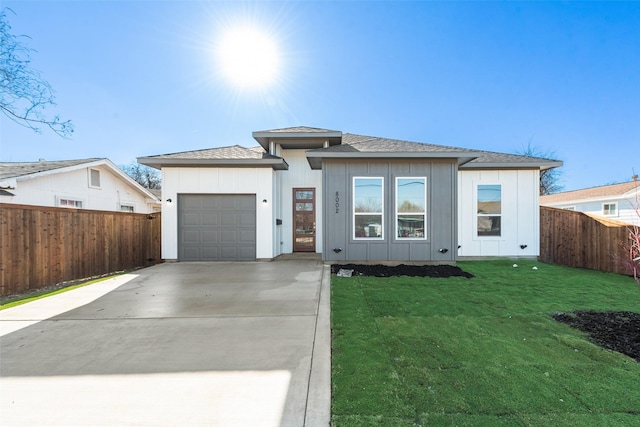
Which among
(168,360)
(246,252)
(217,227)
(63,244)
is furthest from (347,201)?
(63,244)

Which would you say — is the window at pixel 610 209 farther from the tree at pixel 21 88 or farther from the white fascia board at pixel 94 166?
the white fascia board at pixel 94 166

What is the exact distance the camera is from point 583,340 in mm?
3266

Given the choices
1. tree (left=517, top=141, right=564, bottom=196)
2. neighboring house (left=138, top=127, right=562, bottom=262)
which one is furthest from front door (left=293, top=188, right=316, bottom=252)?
tree (left=517, top=141, right=564, bottom=196)

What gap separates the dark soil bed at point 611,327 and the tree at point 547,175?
30905mm

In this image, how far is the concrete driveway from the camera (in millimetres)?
2109

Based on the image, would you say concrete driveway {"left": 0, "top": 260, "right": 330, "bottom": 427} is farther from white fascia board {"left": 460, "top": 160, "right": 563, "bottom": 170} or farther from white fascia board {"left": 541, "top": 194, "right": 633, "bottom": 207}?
white fascia board {"left": 541, "top": 194, "right": 633, "bottom": 207}

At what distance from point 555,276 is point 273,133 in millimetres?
8842

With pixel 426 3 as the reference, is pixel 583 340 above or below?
below

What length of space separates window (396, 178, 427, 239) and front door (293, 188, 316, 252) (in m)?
3.34

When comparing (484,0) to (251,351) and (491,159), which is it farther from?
(251,351)

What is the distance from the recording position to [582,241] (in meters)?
8.88

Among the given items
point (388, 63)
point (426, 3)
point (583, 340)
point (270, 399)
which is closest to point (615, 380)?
point (583, 340)

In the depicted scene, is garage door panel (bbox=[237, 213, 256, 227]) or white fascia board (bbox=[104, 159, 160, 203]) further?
white fascia board (bbox=[104, 159, 160, 203])

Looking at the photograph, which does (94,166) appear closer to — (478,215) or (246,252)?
(246,252)
